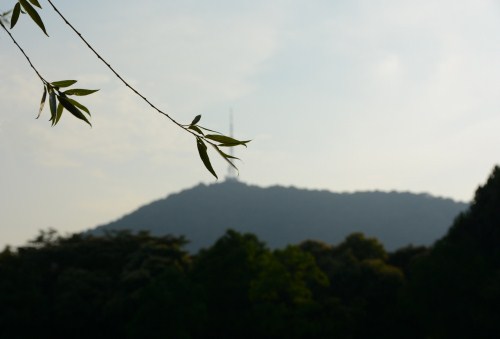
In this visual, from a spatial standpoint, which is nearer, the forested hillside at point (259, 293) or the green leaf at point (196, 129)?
the green leaf at point (196, 129)

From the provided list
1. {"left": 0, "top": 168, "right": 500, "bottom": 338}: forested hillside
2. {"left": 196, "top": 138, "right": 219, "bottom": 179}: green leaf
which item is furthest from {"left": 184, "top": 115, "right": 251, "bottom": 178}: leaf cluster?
{"left": 0, "top": 168, "right": 500, "bottom": 338}: forested hillside

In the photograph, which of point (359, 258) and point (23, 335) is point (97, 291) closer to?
point (23, 335)

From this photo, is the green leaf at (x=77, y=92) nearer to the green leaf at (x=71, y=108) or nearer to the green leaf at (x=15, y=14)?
the green leaf at (x=71, y=108)

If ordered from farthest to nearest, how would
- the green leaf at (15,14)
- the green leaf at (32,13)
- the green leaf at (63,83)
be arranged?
the green leaf at (15,14)
the green leaf at (63,83)
the green leaf at (32,13)

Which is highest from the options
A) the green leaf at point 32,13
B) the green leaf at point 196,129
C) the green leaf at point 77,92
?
the green leaf at point 32,13

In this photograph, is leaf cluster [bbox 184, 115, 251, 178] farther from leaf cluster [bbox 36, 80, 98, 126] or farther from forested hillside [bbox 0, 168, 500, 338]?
forested hillside [bbox 0, 168, 500, 338]

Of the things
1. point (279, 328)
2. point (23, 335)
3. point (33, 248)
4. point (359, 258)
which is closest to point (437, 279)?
point (279, 328)

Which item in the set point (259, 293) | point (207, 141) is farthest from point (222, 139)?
point (259, 293)

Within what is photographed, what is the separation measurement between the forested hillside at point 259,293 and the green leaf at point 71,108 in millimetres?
47374

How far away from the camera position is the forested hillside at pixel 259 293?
167 feet

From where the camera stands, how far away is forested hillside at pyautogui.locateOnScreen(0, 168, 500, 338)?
167ft

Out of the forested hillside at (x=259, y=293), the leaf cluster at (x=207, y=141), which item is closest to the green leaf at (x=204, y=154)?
the leaf cluster at (x=207, y=141)

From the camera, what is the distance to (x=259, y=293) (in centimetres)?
5575

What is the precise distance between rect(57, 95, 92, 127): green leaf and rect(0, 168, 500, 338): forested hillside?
155 feet
